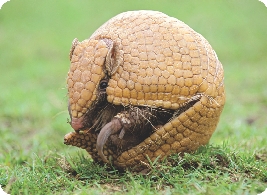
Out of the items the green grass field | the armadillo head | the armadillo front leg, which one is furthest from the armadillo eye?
the green grass field

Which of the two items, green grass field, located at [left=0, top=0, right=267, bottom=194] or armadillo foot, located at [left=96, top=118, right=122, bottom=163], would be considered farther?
green grass field, located at [left=0, top=0, right=267, bottom=194]

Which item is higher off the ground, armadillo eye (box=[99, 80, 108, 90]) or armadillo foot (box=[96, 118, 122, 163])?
armadillo eye (box=[99, 80, 108, 90])

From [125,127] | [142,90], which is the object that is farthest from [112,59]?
[125,127]

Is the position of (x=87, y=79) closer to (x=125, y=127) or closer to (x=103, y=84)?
(x=103, y=84)

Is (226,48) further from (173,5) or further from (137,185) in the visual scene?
(137,185)

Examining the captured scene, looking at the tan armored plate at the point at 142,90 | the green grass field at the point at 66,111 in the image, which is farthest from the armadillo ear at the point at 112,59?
the green grass field at the point at 66,111

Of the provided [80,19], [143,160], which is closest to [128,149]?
[143,160]

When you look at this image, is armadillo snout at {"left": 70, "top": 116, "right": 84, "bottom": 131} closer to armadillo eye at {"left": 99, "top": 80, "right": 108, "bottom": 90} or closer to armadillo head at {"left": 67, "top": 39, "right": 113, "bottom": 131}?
armadillo head at {"left": 67, "top": 39, "right": 113, "bottom": 131}
